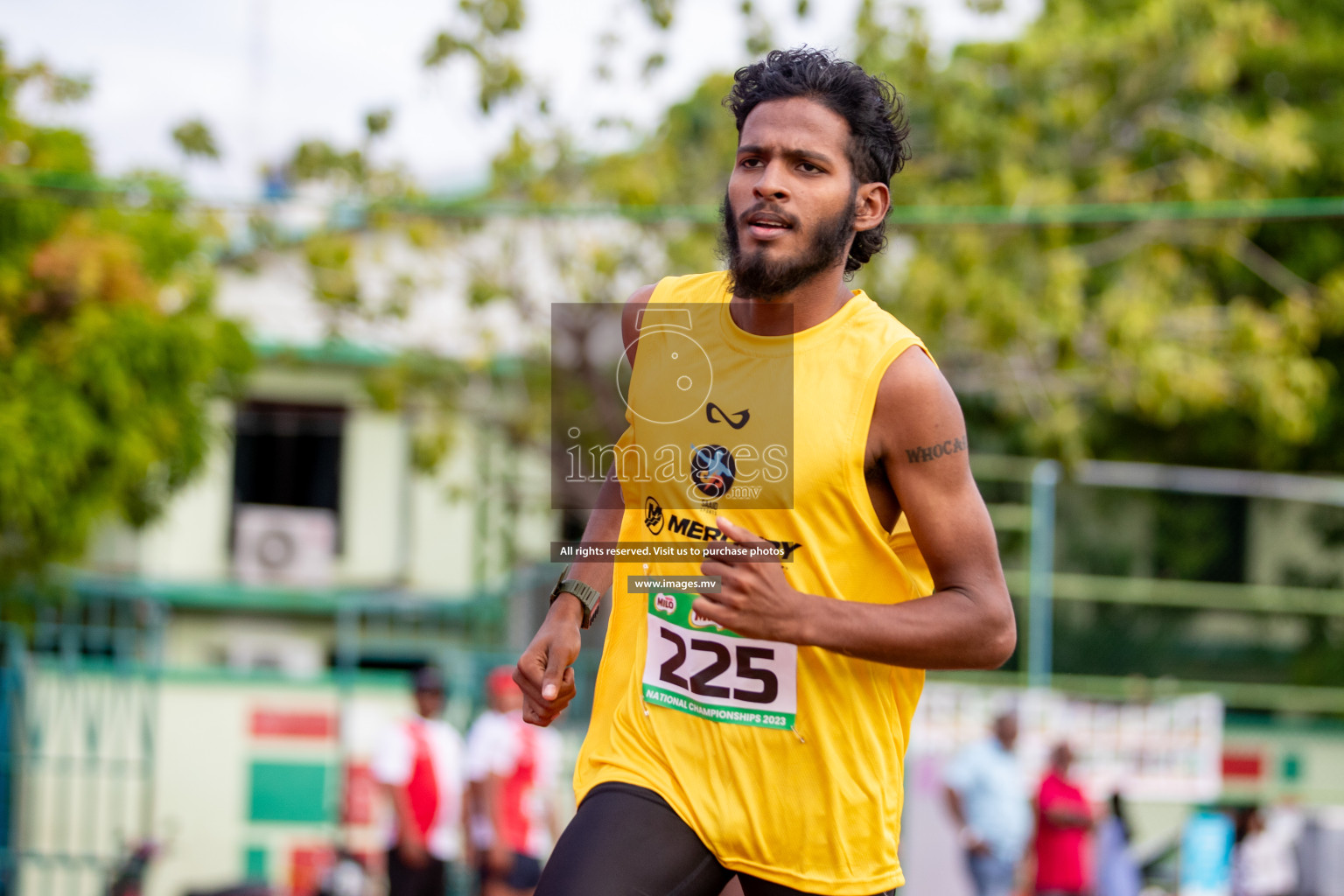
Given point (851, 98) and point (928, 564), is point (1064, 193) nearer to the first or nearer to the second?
point (851, 98)

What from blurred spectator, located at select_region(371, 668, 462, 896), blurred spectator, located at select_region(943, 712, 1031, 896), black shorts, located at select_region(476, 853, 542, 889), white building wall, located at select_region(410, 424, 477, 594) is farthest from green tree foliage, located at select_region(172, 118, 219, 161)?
white building wall, located at select_region(410, 424, 477, 594)

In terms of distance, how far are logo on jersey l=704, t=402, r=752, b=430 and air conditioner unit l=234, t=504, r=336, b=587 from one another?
17381 millimetres

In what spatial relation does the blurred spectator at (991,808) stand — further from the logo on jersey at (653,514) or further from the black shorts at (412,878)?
the logo on jersey at (653,514)

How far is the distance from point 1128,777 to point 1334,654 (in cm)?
427

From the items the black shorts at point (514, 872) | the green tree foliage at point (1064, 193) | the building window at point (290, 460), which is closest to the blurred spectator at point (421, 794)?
the black shorts at point (514, 872)

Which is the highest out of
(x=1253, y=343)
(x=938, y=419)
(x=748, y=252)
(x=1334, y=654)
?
(x=1253, y=343)

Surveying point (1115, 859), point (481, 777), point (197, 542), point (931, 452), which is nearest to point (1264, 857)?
point (1115, 859)

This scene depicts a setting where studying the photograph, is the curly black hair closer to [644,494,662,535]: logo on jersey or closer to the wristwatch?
[644,494,662,535]: logo on jersey

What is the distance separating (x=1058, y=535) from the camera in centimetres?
1633

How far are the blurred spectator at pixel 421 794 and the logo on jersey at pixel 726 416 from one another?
19.1ft

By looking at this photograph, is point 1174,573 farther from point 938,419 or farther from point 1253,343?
point 938,419

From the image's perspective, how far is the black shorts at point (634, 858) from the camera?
2.55 metres

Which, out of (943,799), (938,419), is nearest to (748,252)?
(938,419)

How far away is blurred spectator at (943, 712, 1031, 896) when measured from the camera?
374 inches
